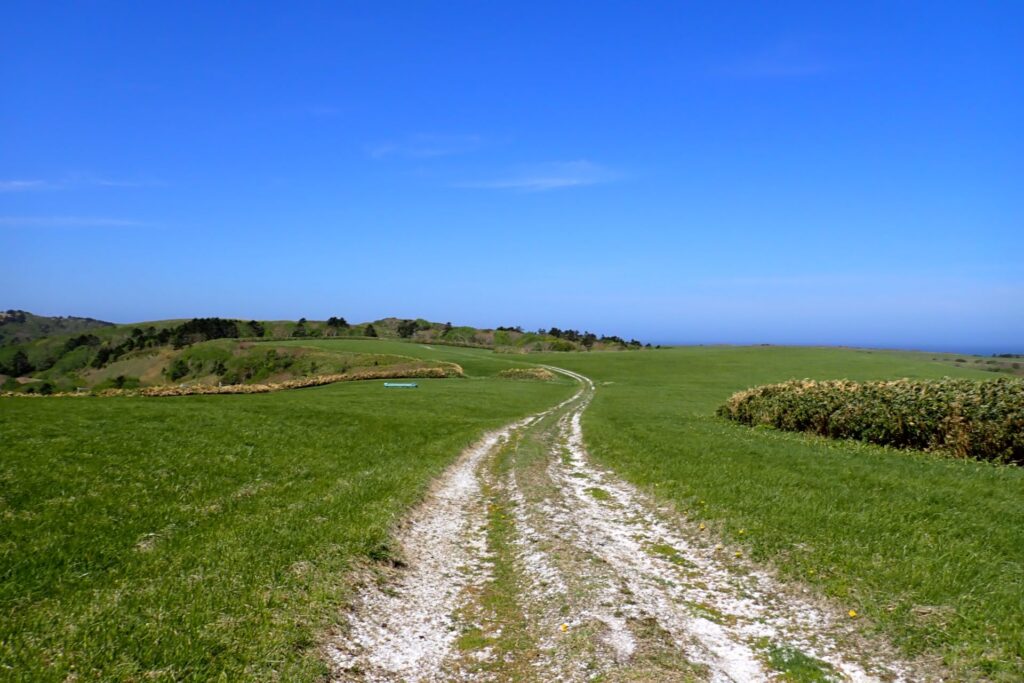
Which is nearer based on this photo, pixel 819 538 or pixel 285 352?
pixel 819 538

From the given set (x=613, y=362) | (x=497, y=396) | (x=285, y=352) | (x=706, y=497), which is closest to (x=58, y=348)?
(x=285, y=352)

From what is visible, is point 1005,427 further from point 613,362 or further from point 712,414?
point 613,362

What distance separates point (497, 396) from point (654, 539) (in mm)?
38001

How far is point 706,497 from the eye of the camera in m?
16.1

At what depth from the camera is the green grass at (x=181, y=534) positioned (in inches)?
305

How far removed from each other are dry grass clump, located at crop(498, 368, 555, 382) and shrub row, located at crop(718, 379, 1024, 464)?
145ft

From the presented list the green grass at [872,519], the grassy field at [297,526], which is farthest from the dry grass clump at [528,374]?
the grassy field at [297,526]

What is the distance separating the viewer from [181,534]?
1246cm

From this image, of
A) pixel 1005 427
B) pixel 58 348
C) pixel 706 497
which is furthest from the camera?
pixel 58 348

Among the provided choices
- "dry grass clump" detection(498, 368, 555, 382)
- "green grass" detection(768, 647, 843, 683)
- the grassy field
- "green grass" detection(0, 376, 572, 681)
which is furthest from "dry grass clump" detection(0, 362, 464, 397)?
"green grass" detection(768, 647, 843, 683)

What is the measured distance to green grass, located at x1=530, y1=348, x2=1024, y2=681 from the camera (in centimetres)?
865

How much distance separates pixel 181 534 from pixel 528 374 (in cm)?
6804

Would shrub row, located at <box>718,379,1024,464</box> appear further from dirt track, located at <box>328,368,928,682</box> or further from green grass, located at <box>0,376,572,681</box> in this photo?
green grass, located at <box>0,376,572,681</box>

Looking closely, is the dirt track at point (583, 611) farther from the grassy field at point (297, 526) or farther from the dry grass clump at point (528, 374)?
the dry grass clump at point (528, 374)
